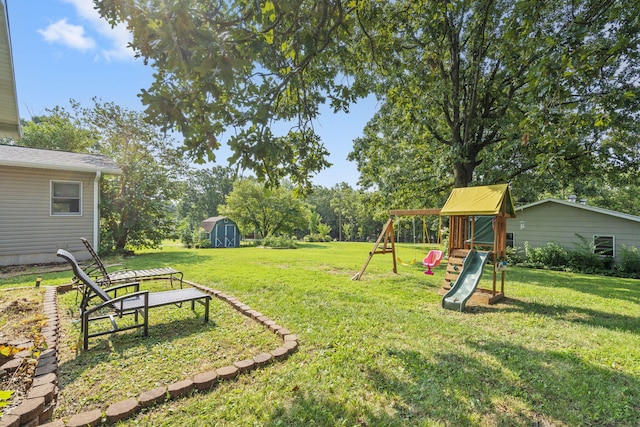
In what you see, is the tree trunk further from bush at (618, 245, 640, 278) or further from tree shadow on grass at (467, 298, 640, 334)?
bush at (618, 245, 640, 278)

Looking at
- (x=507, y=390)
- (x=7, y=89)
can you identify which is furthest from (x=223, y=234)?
(x=507, y=390)

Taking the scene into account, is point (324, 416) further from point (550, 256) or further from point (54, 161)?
point (550, 256)

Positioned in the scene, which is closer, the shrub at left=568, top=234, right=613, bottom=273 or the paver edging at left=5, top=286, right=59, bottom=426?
the paver edging at left=5, top=286, right=59, bottom=426

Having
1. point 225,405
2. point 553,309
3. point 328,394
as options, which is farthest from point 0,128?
point 553,309

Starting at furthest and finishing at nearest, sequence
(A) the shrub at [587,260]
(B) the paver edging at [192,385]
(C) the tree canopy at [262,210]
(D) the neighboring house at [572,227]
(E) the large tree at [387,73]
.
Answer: (C) the tree canopy at [262,210], (D) the neighboring house at [572,227], (A) the shrub at [587,260], (E) the large tree at [387,73], (B) the paver edging at [192,385]

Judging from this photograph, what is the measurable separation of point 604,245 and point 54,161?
20636 mm

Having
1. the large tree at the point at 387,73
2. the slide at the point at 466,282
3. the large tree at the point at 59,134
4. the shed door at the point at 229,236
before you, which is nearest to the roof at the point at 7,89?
the large tree at the point at 387,73

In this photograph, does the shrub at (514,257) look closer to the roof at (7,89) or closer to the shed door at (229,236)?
the roof at (7,89)

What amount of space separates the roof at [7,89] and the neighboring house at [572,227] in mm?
16387

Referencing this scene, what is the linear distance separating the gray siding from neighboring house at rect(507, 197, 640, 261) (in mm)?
17932

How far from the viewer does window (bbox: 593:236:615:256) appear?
1188 centimetres

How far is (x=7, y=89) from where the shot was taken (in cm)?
391

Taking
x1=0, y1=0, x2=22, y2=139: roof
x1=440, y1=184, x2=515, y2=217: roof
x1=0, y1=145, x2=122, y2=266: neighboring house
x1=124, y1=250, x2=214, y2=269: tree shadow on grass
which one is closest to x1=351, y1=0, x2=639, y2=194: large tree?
x1=440, y1=184, x2=515, y2=217: roof

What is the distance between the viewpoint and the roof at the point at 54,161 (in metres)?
8.59
